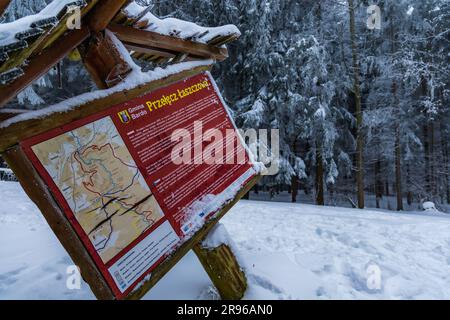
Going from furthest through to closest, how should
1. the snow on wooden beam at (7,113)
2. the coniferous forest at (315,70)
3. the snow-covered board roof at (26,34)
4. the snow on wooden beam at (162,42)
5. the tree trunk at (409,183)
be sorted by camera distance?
1. the tree trunk at (409,183)
2. the coniferous forest at (315,70)
3. the snow on wooden beam at (162,42)
4. the snow on wooden beam at (7,113)
5. the snow-covered board roof at (26,34)

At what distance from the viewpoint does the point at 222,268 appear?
3268mm

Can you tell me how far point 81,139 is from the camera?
2.43 m

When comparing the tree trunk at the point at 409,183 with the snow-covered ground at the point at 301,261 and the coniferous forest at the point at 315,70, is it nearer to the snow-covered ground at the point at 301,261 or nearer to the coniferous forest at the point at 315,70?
the coniferous forest at the point at 315,70

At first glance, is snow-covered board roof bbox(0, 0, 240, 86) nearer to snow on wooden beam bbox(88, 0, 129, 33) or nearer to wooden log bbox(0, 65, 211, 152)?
snow on wooden beam bbox(88, 0, 129, 33)

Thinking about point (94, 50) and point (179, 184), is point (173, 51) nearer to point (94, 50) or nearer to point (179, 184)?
point (94, 50)

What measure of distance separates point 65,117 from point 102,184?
1.84 ft

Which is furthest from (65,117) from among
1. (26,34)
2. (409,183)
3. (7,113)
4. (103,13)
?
(409,183)

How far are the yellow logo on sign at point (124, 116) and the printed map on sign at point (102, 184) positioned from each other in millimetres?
109

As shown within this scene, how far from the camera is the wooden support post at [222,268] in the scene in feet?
10.6

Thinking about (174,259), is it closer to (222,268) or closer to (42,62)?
(222,268)

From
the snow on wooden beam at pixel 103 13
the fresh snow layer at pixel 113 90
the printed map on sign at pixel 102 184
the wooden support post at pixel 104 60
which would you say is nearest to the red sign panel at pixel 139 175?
the printed map on sign at pixel 102 184

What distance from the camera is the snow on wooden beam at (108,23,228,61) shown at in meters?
3.03

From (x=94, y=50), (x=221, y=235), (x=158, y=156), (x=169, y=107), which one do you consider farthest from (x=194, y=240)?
(x=94, y=50)
